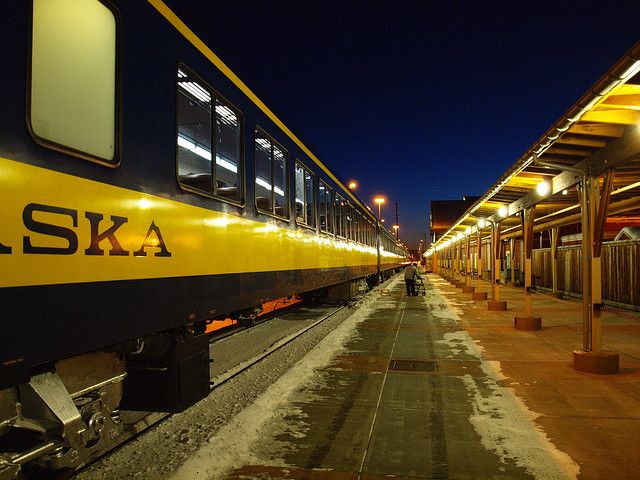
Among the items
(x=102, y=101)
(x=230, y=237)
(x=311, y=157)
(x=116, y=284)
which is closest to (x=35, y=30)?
(x=102, y=101)

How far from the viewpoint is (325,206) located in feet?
33.8

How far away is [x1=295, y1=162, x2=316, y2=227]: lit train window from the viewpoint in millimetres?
7987

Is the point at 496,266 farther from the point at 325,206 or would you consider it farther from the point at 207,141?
the point at 207,141

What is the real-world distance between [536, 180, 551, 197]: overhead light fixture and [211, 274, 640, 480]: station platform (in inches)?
102

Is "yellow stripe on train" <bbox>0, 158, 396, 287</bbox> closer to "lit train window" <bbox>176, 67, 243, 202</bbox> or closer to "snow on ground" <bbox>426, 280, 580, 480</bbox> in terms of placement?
"lit train window" <bbox>176, 67, 243, 202</bbox>

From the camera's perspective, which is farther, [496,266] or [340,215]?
[496,266]

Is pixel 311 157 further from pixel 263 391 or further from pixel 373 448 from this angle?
pixel 373 448

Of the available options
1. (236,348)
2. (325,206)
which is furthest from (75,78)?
(325,206)

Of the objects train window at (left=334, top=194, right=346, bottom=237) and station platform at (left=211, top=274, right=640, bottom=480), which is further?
train window at (left=334, top=194, right=346, bottom=237)

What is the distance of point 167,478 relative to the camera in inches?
139

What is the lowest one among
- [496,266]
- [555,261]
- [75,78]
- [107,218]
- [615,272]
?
[615,272]

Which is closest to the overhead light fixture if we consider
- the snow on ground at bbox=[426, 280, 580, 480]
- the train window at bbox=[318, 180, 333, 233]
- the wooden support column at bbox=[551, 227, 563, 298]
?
the snow on ground at bbox=[426, 280, 580, 480]

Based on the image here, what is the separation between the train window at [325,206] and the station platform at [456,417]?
2440 mm

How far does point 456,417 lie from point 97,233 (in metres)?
3.61
